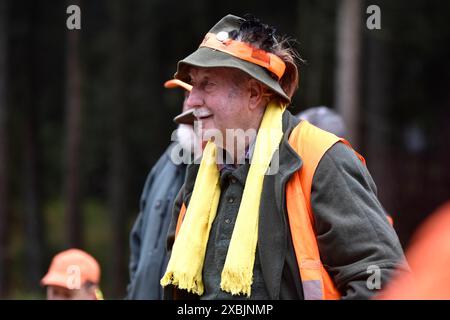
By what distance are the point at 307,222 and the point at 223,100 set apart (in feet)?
2.22

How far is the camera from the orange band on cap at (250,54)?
341 cm

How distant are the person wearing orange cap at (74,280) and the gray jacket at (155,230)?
26 cm

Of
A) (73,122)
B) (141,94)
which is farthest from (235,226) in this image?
(141,94)

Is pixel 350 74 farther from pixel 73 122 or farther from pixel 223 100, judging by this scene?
pixel 223 100

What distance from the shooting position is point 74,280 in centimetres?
501

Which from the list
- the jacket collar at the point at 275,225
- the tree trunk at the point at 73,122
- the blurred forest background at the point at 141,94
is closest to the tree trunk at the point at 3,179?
the tree trunk at the point at 73,122

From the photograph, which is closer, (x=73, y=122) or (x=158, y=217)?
(x=158, y=217)

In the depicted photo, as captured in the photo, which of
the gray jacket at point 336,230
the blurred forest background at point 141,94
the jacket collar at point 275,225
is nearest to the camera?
the gray jacket at point 336,230

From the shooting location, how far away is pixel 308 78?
1961 centimetres

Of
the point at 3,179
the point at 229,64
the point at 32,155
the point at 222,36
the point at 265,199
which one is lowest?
the point at 32,155

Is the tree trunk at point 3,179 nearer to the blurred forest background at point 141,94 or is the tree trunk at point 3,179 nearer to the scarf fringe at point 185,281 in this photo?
the blurred forest background at point 141,94

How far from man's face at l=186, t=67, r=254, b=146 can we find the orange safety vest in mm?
327
